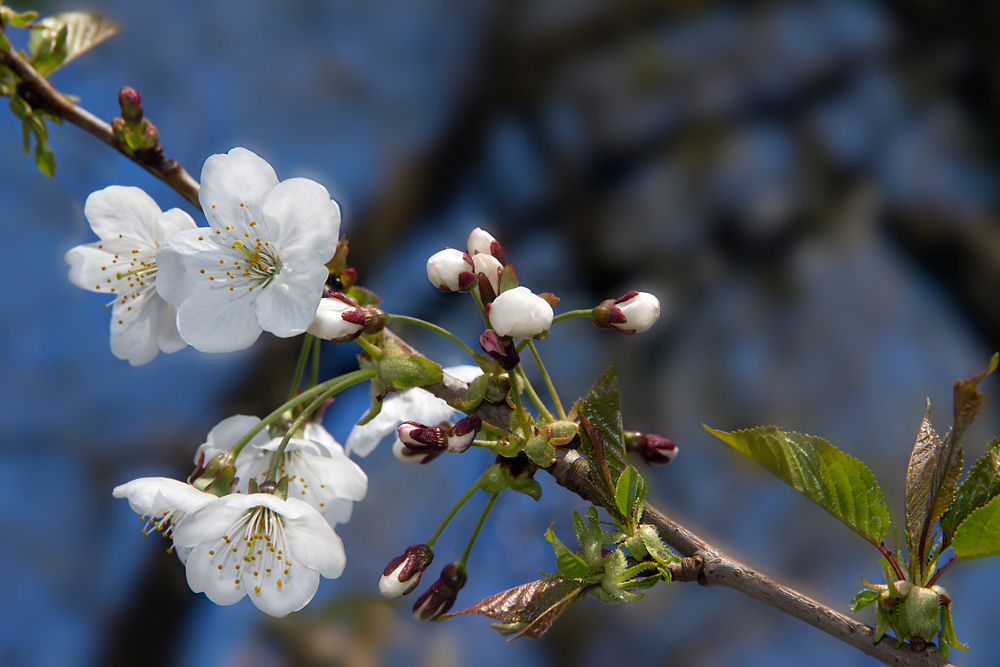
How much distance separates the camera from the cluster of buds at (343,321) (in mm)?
385

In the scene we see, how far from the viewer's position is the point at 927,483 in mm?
344

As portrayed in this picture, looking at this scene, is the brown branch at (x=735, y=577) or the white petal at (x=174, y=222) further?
the white petal at (x=174, y=222)

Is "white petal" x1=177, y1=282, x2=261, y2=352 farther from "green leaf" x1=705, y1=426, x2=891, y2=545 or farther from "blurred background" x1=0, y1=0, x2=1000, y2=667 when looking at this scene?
"blurred background" x1=0, y1=0, x2=1000, y2=667

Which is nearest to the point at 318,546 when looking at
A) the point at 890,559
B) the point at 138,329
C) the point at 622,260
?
the point at 138,329

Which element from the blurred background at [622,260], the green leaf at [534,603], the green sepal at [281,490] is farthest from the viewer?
the blurred background at [622,260]

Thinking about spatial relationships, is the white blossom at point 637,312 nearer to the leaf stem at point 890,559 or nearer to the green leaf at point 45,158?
the leaf stem at point 890,559

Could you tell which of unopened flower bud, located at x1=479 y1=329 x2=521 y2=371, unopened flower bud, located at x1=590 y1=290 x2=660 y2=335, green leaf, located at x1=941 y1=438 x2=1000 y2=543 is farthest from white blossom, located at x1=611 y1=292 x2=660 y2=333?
green leaf, located at x1=941 y1=438 x2=1000 y2=543

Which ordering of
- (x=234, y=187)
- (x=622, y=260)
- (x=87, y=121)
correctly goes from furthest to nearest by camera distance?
(x=622, y=260) → (x=87, y=121) → (x=234, y=187)

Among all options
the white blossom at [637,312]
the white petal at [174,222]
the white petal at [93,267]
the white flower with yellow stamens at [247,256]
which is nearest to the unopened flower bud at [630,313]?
the white blossom at [637,312]

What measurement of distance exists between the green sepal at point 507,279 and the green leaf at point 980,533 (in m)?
0.29

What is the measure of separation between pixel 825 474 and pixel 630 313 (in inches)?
6.5

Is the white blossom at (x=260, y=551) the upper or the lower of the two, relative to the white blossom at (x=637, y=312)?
lower

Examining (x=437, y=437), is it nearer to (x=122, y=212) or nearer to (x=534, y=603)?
(x=534, y=603)

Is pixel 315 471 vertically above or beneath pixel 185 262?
beneath
